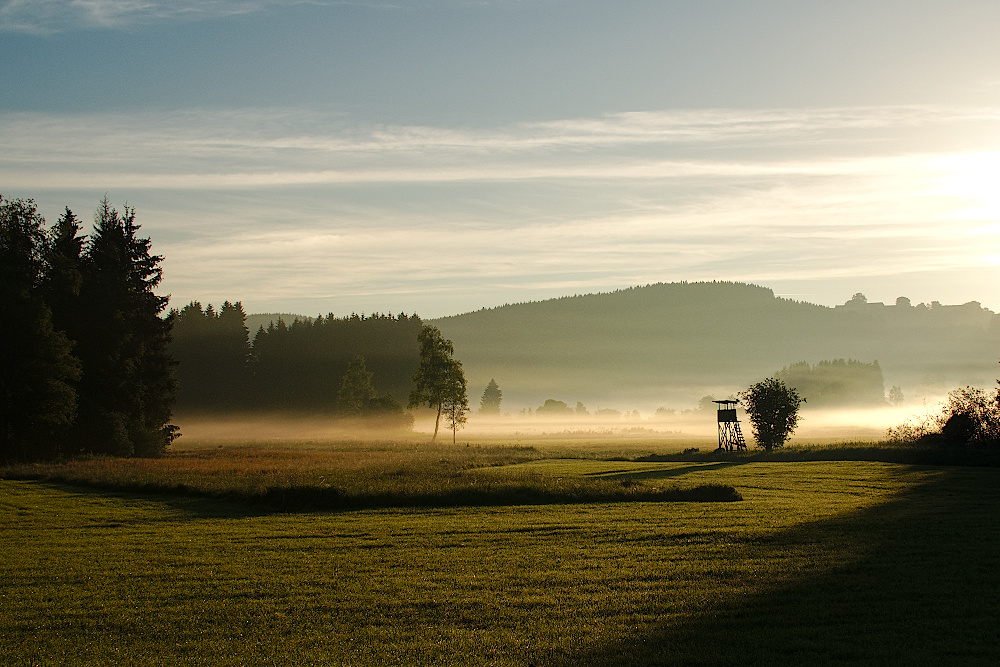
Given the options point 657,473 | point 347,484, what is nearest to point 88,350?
point 347,484

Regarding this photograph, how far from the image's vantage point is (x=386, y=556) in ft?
70.2

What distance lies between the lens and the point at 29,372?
5394 cm

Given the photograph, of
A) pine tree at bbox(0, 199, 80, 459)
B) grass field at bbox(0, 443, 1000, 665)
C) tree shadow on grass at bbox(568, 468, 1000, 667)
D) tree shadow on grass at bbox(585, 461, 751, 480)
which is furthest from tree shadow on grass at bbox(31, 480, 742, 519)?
pine tree at bbox(0, 199, 80, 459)

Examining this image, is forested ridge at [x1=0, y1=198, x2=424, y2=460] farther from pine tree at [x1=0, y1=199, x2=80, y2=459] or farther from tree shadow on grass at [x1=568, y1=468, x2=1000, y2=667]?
tree shadow on grass at [x1=568, y1=468, x2=1000, y2=667]

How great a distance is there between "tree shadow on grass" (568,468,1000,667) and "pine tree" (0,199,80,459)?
51.1 m

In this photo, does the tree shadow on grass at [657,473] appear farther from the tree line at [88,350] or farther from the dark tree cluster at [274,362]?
the dark tree cluster at [274,362]

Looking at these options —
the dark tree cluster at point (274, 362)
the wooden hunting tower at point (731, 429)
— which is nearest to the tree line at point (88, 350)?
the wooden hunting tower at point (731, 429)

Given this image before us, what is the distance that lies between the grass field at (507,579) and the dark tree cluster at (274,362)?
100001 millimetres

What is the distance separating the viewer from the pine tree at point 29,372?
54.1 metres

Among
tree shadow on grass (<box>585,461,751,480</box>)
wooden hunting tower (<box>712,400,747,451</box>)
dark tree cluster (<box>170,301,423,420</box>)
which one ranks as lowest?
tree shadow on grass (<box>585,461,751,480</box>)

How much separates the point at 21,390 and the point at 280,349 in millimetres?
92333

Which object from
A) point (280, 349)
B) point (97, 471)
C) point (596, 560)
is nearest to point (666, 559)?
point (596, 560)

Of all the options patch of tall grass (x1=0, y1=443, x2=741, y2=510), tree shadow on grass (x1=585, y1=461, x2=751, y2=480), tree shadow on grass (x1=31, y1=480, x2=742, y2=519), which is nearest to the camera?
tree shadow on grass (x1=31, y1=480, x2=742, y2=519)

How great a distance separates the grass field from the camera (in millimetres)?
13422
